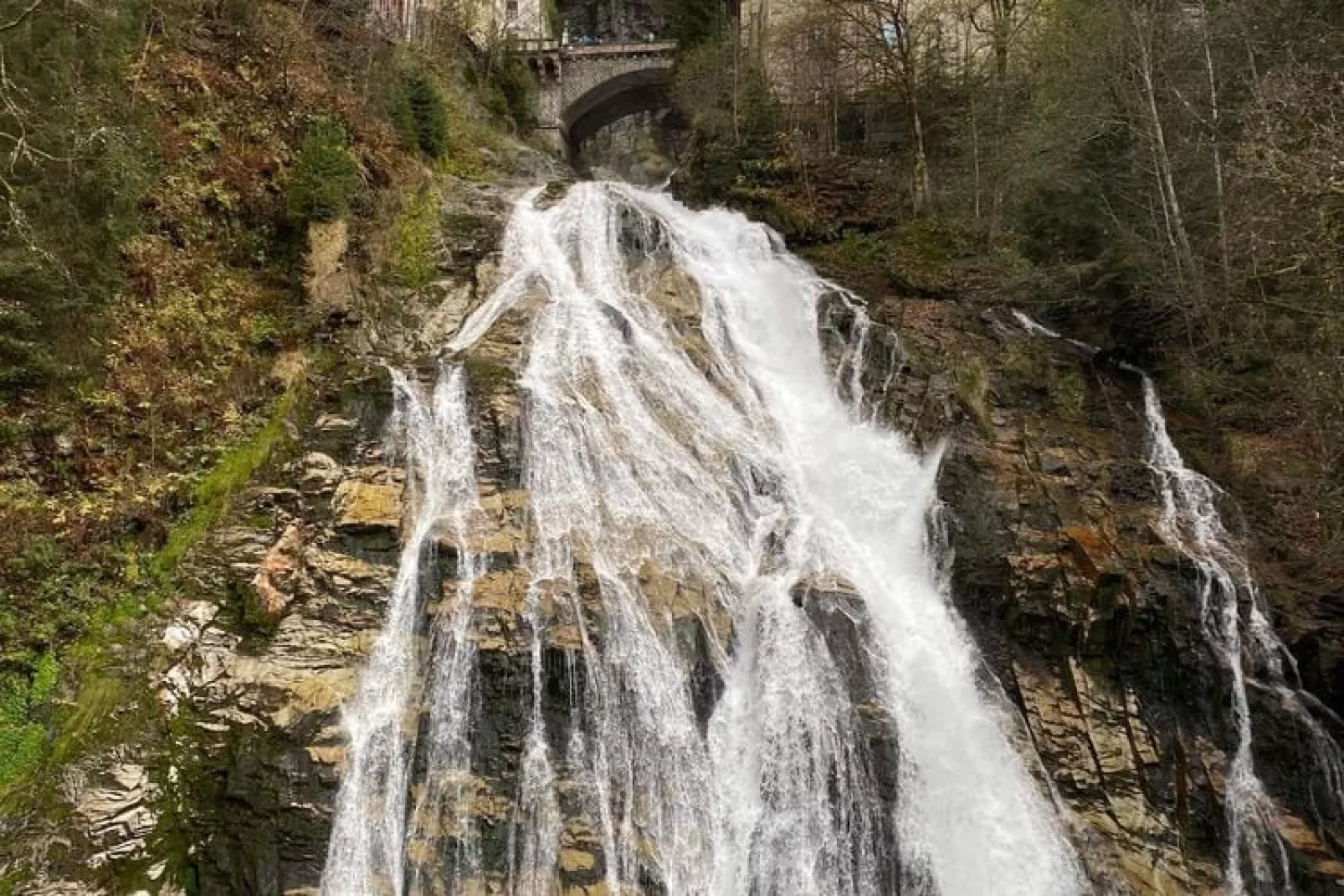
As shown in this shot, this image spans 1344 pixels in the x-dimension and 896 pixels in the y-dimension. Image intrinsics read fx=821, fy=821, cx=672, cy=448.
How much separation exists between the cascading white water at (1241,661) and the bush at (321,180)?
13701 mm

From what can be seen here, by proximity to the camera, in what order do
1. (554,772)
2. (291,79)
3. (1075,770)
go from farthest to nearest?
(291,79) → (1075,770) → (554,772)

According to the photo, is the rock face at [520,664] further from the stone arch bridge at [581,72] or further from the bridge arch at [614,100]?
the bridge arch at [614,100]

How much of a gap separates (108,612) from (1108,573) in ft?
37.9

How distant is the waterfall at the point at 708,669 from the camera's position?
8.45m

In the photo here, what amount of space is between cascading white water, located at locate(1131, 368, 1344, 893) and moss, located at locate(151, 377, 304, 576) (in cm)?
1197

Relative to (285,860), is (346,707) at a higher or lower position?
higher

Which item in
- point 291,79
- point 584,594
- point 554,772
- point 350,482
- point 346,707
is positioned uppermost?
point 291,79

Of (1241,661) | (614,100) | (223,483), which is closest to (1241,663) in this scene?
Result: (1241,661)

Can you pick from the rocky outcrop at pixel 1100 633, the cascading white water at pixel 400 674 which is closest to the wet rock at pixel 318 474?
the cascading white water at pixel 400 674

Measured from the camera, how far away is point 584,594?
379 inches

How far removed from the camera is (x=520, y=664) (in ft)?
29.8

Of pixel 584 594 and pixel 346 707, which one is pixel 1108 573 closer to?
pixel 584 594

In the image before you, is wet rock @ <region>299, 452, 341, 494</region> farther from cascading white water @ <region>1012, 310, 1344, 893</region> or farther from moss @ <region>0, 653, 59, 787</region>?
cascading white water @ <region>1012, 310, 1344, 893</region>

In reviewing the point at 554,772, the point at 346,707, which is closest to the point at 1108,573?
the point at 554,772
